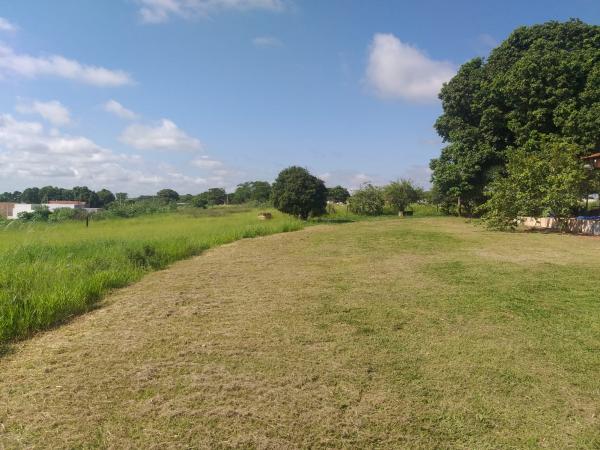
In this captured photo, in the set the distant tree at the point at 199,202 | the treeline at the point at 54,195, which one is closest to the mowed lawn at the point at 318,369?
the distant tree at the point at 199,202

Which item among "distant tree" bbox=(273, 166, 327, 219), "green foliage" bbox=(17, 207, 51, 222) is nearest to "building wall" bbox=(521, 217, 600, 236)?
"distant tree" bbox=(273, 166, 327, 219)

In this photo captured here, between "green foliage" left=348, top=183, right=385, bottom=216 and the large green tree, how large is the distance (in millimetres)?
8379

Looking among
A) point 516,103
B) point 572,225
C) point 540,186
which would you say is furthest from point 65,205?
point 572,225

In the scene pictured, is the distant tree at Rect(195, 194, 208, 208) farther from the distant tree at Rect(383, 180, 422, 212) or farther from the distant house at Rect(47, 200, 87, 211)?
the distant tree at Rect(383, 180, 422, 212)

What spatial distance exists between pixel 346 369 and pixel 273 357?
613mm

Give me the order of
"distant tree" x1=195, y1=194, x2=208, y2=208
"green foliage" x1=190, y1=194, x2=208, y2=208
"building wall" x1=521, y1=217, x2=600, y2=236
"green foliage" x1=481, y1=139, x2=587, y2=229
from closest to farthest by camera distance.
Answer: "green foliage" x1=481, y1=139, x2=587, y2=229, "building wall" x1=521, y1=217, x2=600, y2=236, "distant tree" x1=195, y1=194, x2=208, y2=208, "green foliage" x1=190, y1=194, x2=208, y2=208

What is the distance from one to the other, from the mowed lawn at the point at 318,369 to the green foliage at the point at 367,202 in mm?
25375

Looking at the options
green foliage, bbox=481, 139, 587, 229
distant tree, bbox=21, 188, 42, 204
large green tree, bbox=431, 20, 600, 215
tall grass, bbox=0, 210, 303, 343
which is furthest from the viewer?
distant tree, bbox=21, 188, 42, 204

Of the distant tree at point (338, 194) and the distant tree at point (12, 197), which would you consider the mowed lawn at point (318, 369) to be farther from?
the distant tree at point (12, 197)

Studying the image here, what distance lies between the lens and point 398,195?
32.5m

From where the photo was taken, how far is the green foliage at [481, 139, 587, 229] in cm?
1288

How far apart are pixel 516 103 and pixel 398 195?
15.4 metres

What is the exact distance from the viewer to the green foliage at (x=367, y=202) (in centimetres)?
3128

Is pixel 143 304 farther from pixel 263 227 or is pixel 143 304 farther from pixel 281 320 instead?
pixel 263 227
